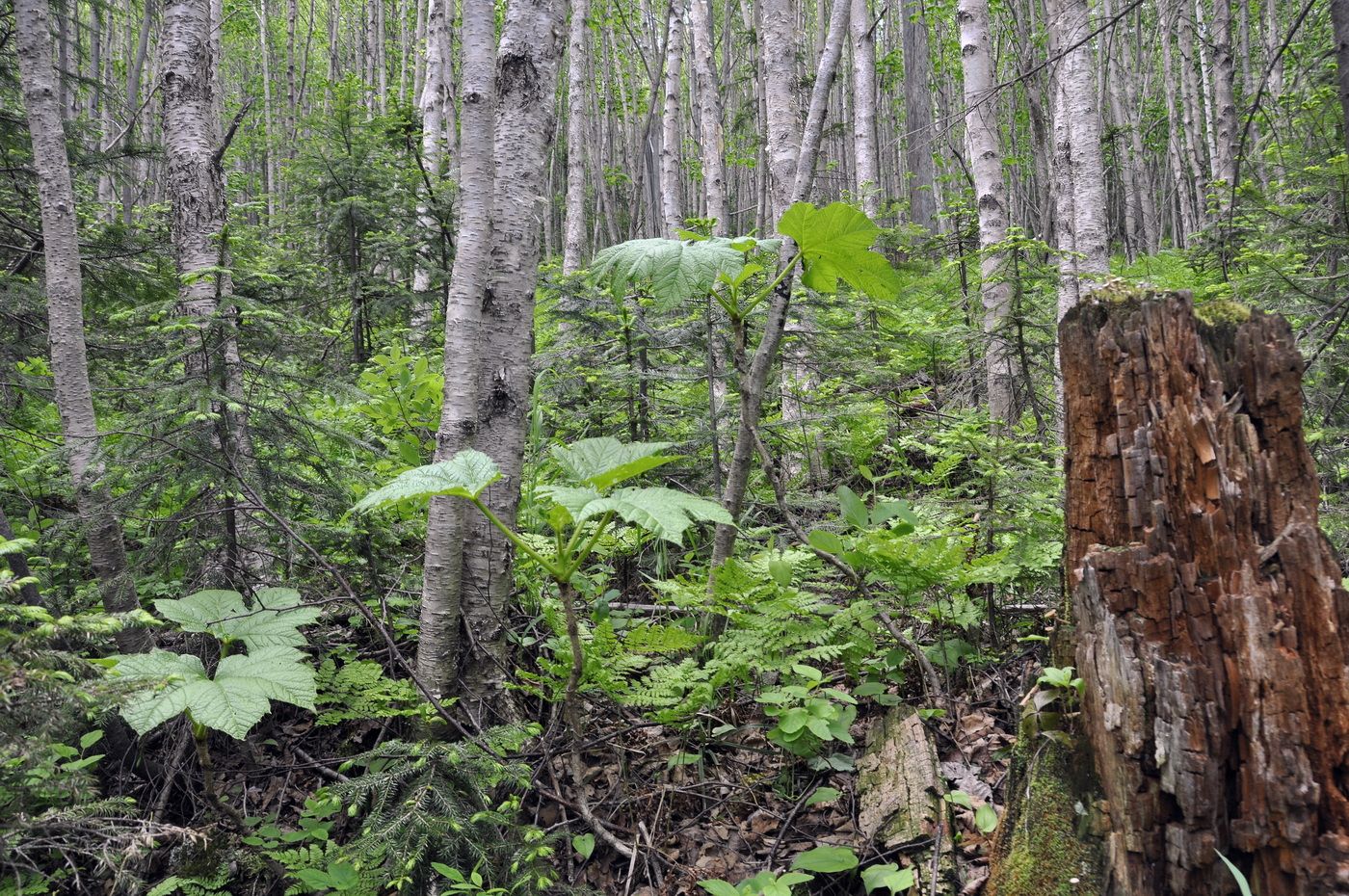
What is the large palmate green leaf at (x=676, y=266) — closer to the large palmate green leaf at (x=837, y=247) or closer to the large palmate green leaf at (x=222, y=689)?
the large palmate green leaf at (x=837, y=247)

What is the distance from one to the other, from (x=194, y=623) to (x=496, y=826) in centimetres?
113

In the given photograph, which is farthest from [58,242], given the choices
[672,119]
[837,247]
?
[672,119]

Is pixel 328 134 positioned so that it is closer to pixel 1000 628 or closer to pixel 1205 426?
pixel 1000 628

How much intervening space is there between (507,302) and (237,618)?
4.90 ft

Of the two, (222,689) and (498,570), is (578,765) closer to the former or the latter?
(498,570)

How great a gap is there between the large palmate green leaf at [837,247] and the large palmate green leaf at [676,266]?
9.7 inches

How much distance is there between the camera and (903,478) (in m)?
6.11

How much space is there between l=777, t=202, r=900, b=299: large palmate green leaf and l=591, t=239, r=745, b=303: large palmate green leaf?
0.25 m

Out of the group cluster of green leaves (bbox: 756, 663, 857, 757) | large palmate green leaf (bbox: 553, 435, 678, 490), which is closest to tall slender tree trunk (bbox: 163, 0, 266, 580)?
large palmate green leaf (bbox: 553, 435, 678, 490)

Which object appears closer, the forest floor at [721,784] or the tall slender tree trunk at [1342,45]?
the forest floor at [721,784]

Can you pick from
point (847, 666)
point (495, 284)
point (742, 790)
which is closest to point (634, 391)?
point (495, 284)

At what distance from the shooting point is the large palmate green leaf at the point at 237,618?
238 centimetres

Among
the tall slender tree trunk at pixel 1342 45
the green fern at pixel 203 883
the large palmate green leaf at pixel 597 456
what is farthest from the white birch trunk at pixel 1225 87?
the green fern at pixel 203 883

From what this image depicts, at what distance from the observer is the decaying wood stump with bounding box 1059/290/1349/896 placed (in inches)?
65.7
